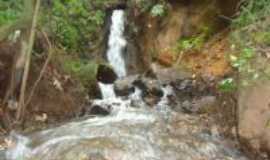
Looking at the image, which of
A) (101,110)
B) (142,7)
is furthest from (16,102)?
(142,7)

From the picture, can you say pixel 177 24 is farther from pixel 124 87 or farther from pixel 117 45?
pixel 117 45

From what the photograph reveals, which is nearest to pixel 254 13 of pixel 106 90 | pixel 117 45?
pixel 106 90

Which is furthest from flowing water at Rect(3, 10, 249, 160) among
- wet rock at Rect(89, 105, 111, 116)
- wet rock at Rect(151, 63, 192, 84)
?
wet rock at Rect(151, 63, 192, 84)

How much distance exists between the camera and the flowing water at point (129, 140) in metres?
5.39

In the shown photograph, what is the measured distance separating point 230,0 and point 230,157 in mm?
4061

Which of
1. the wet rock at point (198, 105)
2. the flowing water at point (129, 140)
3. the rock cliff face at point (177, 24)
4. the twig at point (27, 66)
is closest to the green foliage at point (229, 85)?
the wet rock at point (198, 105)

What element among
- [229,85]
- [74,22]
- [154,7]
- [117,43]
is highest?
[154,7]

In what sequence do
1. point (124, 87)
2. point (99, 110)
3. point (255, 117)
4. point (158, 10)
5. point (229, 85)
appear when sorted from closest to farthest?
point (255, 117), point (229, 85), point (99, 110), point (124, 87), point (158, 10)

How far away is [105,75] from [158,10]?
1.70 m

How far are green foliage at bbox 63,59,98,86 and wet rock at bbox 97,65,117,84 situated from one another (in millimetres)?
1230

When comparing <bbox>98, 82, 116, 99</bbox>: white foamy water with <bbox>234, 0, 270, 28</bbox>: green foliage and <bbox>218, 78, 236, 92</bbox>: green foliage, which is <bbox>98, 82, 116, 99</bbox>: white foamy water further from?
<bbox>234, 0, 270, 28</bbox>: green foliage

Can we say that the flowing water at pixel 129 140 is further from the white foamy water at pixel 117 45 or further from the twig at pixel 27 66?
the white foamy water at pixel 117 45

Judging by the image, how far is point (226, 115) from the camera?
21.4 ft

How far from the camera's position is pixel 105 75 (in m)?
9.66
